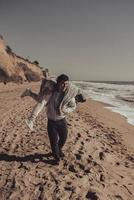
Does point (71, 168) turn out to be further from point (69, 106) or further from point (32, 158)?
point (69, 106)

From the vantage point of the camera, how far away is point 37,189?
5.71 metres

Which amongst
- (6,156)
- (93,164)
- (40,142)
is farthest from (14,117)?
(93,164)

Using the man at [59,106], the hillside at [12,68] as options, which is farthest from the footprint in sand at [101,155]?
the hillside at [12,68]

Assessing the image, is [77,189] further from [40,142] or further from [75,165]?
[40,142]

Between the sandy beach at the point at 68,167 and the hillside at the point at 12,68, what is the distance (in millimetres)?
26250

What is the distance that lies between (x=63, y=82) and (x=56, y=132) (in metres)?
1.10

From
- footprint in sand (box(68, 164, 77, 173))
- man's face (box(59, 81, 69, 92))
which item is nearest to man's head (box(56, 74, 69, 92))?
man's face (box(59, 81, 69, 92))

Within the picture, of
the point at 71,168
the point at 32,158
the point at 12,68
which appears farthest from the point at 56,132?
the point at 12,68

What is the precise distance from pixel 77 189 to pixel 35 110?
5.18 feet

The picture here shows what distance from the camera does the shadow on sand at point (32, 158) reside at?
23.1 feet

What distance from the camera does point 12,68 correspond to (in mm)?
40281

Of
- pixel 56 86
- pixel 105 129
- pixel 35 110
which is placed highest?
pixel 56 86

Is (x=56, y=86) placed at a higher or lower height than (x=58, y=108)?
higher

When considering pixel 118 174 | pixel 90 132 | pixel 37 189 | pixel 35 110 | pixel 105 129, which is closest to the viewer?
pixel 37 189
